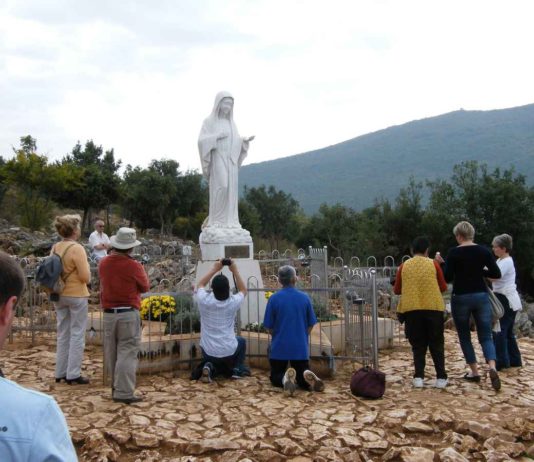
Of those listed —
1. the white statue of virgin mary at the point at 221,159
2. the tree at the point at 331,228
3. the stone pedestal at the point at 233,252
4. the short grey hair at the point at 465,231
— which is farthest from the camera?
the tree at the point at 331,228

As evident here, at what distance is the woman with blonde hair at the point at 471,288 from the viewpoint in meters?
5.85

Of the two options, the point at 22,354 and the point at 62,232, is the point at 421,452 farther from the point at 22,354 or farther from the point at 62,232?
the point at 22,354

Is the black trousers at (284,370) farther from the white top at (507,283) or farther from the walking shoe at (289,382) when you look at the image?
the white top at (507,283)

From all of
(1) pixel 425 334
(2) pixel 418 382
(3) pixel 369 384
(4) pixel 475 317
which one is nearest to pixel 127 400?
(3) pixel 369 384

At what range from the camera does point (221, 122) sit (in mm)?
9086

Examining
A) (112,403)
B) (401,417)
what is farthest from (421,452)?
(112,403)

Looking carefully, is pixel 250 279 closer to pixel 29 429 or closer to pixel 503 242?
pixel 503 242

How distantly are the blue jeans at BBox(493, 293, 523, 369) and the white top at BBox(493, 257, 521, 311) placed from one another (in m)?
0.05

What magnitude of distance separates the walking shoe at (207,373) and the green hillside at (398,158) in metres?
118

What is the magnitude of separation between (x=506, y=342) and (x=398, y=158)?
153454 millimetres

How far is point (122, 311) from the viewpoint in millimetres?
5164

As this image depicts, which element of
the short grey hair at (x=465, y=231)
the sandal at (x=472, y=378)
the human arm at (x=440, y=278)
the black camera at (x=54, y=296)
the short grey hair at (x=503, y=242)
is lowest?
the sandal at (x=472, y=378)

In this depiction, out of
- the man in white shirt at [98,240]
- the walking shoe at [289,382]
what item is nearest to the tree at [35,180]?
the man in white shirt at [98,240]

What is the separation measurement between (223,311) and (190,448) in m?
1.91
